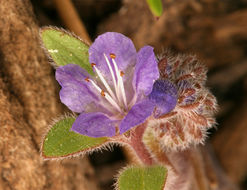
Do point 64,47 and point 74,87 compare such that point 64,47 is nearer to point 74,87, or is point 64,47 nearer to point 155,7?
point 74,87

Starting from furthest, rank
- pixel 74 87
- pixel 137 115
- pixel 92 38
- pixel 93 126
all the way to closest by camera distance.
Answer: pixel 92 38, pixel 74 87, pixel 93 126, pixel 137 115

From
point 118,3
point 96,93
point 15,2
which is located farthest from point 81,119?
point 118,3

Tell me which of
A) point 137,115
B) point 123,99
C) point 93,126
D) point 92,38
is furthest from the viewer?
point 92,38

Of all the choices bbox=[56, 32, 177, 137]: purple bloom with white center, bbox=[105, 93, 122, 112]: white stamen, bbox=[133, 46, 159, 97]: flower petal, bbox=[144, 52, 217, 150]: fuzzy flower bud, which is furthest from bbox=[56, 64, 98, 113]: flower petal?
bbox=[144, 52, 217, 150]: fuzzy flower bud

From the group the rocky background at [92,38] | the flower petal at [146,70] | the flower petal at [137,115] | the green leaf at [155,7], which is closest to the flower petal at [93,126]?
the flower petal at [137,115]

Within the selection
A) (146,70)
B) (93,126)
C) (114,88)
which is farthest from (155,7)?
(93,126)

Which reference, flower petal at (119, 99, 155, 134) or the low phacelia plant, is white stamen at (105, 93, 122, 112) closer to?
the low phacelia plant
